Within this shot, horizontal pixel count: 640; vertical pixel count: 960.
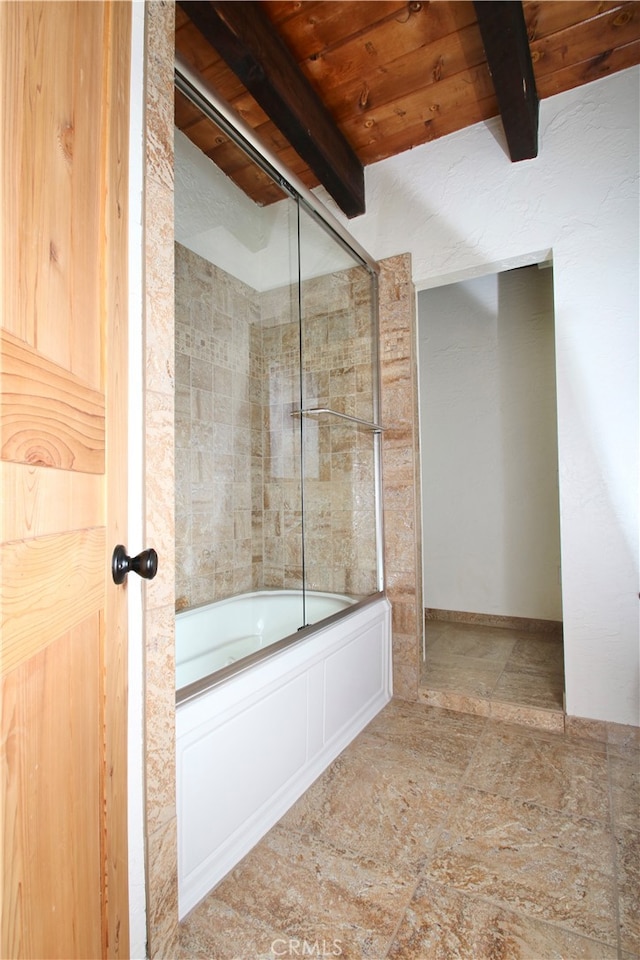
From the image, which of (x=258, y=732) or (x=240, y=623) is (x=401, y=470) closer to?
(x=240, y=623)

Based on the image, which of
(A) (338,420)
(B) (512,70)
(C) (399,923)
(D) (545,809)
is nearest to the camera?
(C) (399,923)

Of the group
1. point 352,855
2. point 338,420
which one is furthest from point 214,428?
point 352,855

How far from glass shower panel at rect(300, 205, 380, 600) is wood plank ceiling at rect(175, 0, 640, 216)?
0.45 m

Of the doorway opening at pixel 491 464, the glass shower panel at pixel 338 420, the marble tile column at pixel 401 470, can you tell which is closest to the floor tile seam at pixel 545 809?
the marble tile column at pixel 401 470

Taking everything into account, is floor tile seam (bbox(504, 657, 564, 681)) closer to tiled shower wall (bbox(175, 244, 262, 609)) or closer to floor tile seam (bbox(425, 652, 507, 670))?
floor tile seam (bbox(425, 652, 507, 670))

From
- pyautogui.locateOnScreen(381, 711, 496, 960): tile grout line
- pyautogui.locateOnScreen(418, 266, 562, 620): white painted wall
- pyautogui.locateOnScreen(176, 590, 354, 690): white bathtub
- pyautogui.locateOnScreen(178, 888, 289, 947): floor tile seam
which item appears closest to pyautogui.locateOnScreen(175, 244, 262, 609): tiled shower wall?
pyautogui.locateOnScreen(176, 590, 354, 690): white bathtub

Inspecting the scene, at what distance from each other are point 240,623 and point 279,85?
7.28ft

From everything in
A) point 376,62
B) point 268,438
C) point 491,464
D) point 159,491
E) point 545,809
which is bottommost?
point 545,809

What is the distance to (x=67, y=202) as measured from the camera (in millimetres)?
607

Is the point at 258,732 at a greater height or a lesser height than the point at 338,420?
lesser

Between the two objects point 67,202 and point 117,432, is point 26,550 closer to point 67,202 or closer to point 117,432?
point 117,432

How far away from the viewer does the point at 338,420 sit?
7.94 feet

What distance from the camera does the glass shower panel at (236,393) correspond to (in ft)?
7.49

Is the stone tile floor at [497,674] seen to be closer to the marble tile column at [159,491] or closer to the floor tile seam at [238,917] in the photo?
the floor tile seam at [238,917]
